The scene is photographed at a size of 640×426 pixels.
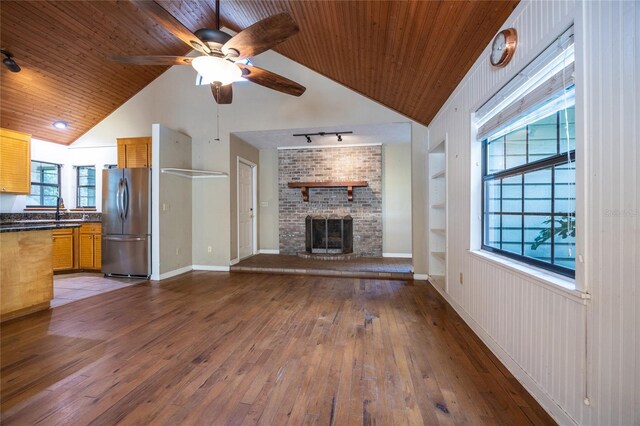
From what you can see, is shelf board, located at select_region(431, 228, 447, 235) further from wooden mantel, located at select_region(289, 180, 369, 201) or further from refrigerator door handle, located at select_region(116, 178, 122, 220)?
refrigerator door handle, located at select_region(116, 178, 122, 220)

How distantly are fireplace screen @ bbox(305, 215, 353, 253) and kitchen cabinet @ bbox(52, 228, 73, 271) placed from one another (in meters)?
4.67

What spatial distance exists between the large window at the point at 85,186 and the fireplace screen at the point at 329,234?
476cm

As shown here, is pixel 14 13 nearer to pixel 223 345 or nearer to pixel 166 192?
pixel 166 192

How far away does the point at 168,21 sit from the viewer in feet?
6.66

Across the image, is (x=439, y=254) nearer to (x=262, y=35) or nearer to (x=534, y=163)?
(x=534, y=163)

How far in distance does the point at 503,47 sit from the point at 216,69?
7.33 ft

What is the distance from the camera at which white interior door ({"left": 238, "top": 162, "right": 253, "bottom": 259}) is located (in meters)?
5.86

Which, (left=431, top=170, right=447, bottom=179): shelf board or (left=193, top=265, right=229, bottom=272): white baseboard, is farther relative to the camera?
(left=193, top=265, right=229, bottom=272): white baseboard

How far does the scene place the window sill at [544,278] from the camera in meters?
1.33

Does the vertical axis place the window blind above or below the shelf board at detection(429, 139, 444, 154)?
below

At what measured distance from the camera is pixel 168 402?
5.30 feet

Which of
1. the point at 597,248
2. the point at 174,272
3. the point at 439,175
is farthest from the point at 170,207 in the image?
the point at 597,248

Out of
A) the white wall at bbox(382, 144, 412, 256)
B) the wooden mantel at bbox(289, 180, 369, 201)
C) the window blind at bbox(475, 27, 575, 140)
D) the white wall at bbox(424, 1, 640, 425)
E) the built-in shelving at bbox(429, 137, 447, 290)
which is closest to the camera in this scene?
the white wall at bbox(424, 1, 640, 425)

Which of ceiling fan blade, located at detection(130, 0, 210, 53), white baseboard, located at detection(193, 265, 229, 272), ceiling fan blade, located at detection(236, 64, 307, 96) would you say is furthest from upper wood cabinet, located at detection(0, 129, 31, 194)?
ceiling fan blade, located at detection(236, 64, 307, 96)
